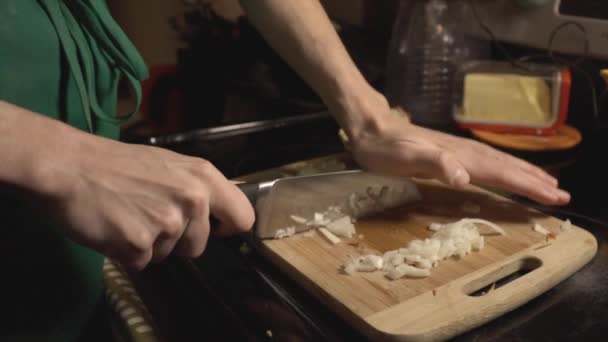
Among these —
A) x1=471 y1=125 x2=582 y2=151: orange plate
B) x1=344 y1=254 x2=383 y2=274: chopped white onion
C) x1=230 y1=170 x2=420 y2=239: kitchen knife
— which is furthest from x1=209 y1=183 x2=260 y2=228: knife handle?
x1=471 y1=125 x2=582 y2=151: orange plate

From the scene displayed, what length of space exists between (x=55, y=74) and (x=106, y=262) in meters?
0.26

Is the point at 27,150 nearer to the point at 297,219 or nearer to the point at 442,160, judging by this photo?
the point at 297,219

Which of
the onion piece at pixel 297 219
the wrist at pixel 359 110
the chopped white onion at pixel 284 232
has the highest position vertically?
the wrist at pixel 359 110

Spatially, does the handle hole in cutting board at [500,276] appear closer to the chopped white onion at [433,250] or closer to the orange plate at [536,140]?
the chopped white onion at [433,250]

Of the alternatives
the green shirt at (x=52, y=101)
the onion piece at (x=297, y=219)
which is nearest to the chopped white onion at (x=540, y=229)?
the onion piece at (x=297, y=219)

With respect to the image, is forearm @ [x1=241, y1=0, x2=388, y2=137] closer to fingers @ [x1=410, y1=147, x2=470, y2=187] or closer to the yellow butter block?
fingers @ [x1=410, y1=147, x2=470, y2=187]

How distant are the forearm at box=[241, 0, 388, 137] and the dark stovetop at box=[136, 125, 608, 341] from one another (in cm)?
24

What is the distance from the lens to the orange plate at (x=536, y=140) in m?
0.86

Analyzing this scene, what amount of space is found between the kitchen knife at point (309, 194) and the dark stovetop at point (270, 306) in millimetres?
53

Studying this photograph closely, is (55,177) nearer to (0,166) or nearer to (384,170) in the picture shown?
(0,166)

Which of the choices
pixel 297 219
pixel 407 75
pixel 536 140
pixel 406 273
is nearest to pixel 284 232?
pixel 297 219

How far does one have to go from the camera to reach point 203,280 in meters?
0.61

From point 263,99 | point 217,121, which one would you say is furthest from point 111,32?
point 217,121

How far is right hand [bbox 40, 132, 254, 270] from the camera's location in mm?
414
